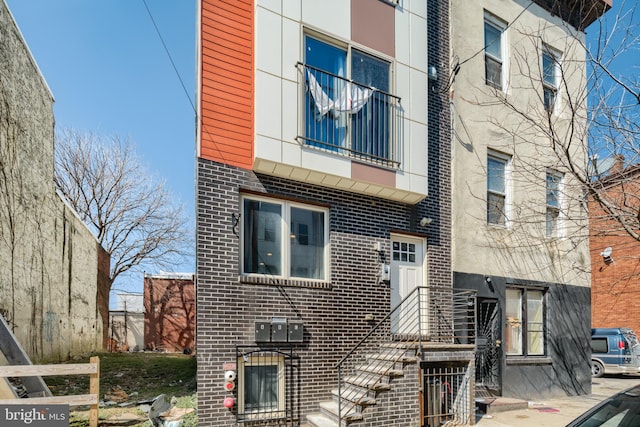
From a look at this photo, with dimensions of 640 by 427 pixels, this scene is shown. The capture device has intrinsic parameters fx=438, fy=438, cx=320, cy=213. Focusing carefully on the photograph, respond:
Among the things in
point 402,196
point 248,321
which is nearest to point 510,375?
point 402,196

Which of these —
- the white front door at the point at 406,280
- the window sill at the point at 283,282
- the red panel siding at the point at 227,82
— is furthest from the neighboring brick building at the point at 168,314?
the red panel siding at the point at 227,82

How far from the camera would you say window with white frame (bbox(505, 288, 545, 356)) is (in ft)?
34.2

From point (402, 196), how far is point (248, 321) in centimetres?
386

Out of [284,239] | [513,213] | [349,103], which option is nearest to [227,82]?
[349,103]

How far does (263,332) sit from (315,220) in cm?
221

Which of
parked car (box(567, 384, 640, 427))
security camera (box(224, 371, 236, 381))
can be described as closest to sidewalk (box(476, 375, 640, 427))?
security camera (box(224, 371, 236, 381))

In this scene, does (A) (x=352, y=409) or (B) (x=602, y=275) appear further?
(B) (x=602, y=275)

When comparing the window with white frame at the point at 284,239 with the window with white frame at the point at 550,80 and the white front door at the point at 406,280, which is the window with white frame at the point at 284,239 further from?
the window with white frame at the point at 550,80

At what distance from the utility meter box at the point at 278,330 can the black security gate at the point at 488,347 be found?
4.83 m

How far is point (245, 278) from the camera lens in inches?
281

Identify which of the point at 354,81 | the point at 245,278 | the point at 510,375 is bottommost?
the point at 510,375

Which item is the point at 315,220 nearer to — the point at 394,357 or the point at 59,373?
the point at 394,357

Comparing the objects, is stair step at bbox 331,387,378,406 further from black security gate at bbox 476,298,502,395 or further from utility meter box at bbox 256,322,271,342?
black security gate at bbox 476,298,502,395

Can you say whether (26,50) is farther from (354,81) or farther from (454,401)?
→ (454,401)
